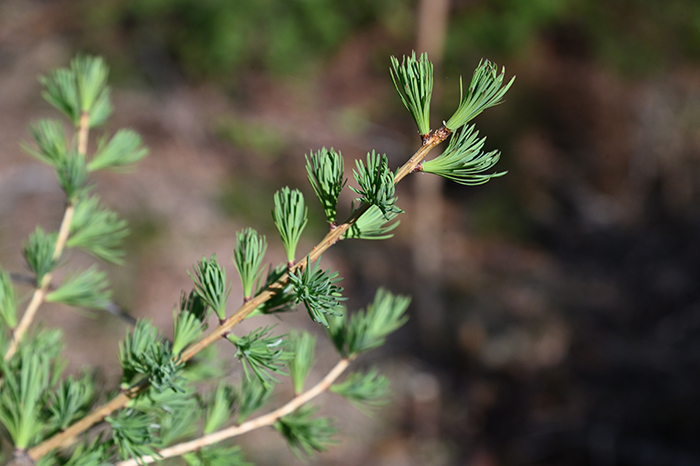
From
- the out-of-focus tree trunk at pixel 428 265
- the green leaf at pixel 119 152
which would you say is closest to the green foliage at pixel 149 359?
the green leaf at pixel 119 152

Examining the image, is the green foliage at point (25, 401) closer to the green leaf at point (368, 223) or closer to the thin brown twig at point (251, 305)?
the thin brown twig at point (251, 305)

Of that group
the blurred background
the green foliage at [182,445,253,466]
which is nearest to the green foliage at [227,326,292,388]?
the green foliage at [182,445,253,466]

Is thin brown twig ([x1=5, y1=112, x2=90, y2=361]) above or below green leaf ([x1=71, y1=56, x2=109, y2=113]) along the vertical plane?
below

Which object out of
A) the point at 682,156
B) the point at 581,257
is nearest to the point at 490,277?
the point at 581,257

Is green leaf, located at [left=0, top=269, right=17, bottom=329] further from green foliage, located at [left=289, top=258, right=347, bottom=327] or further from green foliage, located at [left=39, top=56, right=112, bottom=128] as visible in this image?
green foliage, located at [left=289, top=258, right=347, bottom=327]

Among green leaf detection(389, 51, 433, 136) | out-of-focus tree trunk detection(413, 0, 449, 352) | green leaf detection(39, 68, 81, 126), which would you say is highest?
green leaf detection(39, 68, 81, 126)

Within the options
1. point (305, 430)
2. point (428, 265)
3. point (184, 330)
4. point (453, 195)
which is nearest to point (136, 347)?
point (184, 330)

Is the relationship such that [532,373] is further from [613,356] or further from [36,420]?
[36,420]
